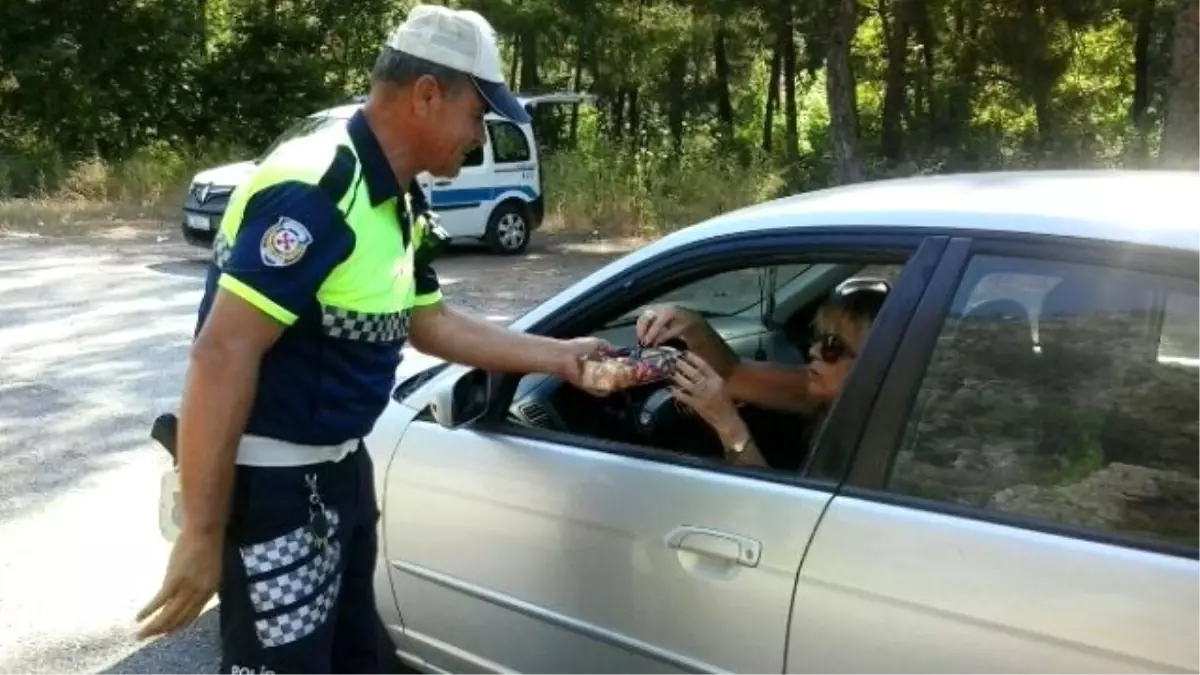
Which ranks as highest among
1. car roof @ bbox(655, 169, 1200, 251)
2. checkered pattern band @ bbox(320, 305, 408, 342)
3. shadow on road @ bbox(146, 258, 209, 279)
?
car roof @ bbox(655, 169, 1200, 251)

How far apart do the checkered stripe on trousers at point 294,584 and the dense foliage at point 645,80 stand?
681 inches

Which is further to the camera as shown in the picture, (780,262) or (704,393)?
(704,393)

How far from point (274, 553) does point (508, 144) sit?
14229 millimetres

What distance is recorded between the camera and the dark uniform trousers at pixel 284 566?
7.77 ft

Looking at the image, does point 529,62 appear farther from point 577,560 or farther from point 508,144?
point 577,560

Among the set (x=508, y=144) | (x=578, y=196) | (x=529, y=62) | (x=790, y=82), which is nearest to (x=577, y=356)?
(x=508, y=144)

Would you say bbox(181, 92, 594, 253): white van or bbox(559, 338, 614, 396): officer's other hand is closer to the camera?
bbox(559, 338, 614, 396): officer's other hand

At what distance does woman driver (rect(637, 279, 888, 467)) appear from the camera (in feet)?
9.51

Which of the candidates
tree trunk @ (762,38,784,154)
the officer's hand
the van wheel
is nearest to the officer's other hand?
the officer's hand

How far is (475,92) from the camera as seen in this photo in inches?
95.8

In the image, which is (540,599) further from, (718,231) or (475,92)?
(475,92)

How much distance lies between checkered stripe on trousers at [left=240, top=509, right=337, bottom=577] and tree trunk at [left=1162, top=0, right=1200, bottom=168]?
11.4 metres

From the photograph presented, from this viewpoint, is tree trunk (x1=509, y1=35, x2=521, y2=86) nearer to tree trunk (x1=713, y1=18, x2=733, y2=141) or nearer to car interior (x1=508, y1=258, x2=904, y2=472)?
tree trunk (x1=713, y1=18, x2=733, y2=141)

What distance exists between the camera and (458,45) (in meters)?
2.40
